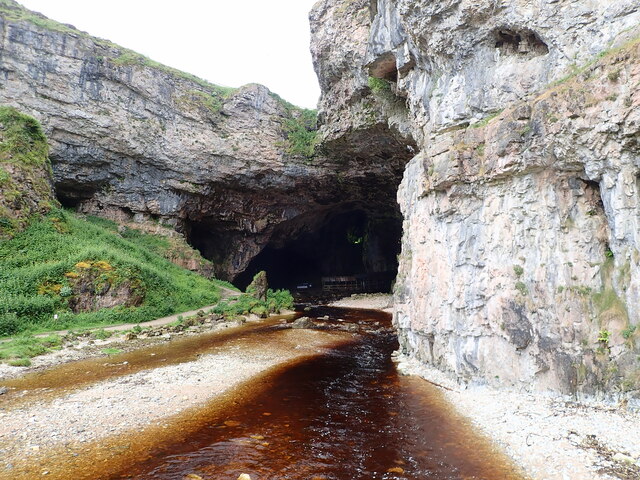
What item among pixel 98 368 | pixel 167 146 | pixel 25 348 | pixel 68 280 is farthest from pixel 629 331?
pixel 167 146

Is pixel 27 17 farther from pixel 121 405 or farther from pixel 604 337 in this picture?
pixel 604 337

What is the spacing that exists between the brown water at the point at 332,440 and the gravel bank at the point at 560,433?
1.63 feet

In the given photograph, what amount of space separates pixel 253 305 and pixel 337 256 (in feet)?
87.1

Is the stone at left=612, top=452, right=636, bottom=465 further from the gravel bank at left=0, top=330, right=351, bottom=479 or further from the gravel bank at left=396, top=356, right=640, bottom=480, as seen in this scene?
the gravel bank at left=0, top=330, right=351, bottom=479

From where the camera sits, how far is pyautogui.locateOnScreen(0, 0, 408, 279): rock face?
102ft

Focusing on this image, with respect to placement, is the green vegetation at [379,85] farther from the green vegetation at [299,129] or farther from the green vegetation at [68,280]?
the green vegetation at [68,280]

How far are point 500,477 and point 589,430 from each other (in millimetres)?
2593

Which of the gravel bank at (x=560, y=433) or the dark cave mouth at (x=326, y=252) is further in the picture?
the dark cave mouth at (x=326, y=252)

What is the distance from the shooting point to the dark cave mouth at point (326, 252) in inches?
1804

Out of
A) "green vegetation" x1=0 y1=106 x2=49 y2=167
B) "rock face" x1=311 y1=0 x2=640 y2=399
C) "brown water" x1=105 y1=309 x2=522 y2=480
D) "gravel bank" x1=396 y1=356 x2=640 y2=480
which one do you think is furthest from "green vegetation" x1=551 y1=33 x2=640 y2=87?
"green vegetation" x1=0 y1=106 x2=49 y2=167

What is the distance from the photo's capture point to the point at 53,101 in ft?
102

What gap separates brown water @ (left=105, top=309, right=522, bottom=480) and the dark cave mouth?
34176 mm

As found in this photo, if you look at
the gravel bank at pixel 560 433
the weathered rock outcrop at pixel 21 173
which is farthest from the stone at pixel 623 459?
the weathered rock outcrop at pixel 21 173

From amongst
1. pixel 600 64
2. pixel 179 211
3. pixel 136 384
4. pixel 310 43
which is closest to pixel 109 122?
pixel 179 211
